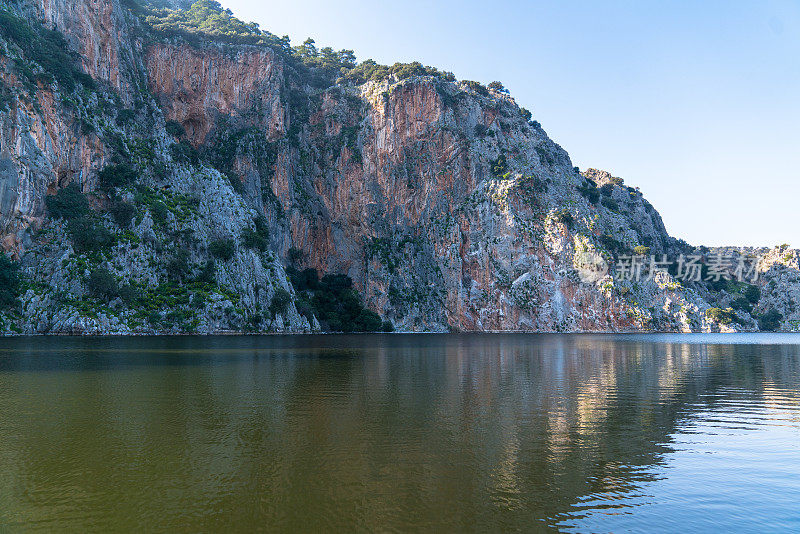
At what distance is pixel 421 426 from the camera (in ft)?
63.0

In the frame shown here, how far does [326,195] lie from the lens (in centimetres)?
14950

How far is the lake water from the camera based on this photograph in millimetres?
10711

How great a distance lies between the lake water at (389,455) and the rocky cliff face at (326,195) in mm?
73379

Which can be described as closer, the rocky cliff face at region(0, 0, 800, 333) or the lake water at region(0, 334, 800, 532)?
the lake water at region(0, 334, 800, 532)

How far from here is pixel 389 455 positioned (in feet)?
49.9

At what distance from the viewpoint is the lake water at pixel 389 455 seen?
10.7m

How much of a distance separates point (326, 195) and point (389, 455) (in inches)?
5488

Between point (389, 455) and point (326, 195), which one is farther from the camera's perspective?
point (326, 195)

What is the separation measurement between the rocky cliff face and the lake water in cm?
7338

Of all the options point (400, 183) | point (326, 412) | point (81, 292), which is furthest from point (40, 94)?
point (326, 412)

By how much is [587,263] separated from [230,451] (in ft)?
460

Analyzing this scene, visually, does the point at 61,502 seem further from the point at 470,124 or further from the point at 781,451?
the point at 470,124

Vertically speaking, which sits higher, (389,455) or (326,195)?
(326,195)

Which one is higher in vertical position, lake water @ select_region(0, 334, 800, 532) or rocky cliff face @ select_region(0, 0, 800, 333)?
rocky cliff face @ select_region(0, 0, 800, 333)
